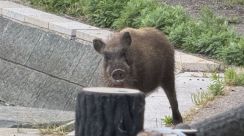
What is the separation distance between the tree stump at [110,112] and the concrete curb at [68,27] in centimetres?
678

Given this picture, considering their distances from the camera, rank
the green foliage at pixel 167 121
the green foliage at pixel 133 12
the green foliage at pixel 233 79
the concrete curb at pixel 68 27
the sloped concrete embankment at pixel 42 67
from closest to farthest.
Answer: the green foliage at pixel 167 121
the green foliage at pixel 233 79
the concrete curb at pixel 68 27
the sloped concrete embankment at pixel 42 67
the green foliage at pixel 133 12

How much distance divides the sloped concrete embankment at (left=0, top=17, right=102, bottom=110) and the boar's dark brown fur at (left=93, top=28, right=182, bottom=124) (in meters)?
3.35

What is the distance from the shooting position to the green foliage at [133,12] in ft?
39.9

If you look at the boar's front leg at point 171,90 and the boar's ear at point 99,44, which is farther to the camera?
the boar's front leg at point 171,90

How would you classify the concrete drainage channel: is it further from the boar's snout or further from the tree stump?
the tree stump

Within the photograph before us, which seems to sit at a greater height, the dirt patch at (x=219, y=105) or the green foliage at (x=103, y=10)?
the green foliage at (x=103, y=10)

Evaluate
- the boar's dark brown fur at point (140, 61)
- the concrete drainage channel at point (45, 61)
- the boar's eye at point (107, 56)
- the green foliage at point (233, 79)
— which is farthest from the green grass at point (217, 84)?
the boar's eye at point (107, 56)

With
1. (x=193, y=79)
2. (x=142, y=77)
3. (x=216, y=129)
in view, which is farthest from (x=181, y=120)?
(x=216, y=129)

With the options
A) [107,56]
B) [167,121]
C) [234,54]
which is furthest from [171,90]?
[234,54]

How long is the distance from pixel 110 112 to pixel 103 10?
973 cm

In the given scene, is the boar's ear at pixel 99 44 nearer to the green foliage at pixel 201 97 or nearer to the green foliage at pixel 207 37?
the green foliage at pixel 201 97

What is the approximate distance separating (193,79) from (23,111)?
1991 millimetres

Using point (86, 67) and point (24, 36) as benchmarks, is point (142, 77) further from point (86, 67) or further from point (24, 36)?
point (24, 36)

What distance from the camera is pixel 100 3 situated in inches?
518
